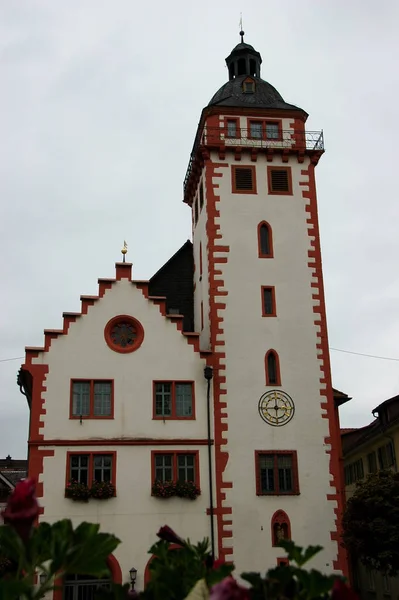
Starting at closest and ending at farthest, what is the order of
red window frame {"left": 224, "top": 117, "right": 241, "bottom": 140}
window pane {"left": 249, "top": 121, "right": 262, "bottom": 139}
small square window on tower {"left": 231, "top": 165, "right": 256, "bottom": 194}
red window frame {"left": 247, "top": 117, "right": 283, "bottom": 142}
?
small square window on tower {"left": 231, "top": 165, "right": 256, "bottom": 194}, red window frame {"left": 224, "top": 117, "right": 241, "bottom": 140}, red window frame {"left": 247, "top": 117, "right": 283, "bottom": 142}, window pane {"left": 249, "top": 121, "right": 262, "bottom": 139}

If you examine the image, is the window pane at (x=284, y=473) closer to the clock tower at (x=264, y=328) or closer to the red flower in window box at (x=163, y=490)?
the clock tower at (x=264, y=328)

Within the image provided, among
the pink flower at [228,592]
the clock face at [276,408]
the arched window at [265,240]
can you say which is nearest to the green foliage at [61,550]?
the pink flower at [228,592]

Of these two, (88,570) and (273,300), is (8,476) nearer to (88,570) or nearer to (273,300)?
(273,300)

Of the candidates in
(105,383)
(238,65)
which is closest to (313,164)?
(238,65)

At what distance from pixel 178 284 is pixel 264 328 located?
7229 millimetres

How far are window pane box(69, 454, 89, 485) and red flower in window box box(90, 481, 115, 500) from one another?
Answer: 0.58 meters

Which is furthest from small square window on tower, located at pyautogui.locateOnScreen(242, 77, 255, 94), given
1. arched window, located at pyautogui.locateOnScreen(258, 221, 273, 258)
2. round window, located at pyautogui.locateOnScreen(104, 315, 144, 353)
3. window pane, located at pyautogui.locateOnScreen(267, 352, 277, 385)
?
window pane, located at pyautogui.locateOnScreen(267, 352, 277, 385)

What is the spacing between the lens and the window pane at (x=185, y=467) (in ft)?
95.2

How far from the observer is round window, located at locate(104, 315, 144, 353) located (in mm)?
30203

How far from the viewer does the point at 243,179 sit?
111 feet

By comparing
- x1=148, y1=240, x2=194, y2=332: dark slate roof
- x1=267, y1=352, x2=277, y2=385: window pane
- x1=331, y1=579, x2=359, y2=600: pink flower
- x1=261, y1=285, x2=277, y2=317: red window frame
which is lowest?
x1=331, y1=579, x2=359, y2=600: pink flower

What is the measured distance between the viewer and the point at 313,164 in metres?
34.7

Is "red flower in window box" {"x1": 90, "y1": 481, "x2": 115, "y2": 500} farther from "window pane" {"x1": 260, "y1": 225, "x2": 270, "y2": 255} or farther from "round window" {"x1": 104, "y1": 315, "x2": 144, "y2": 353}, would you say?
"window pane" {"x1": 260, "y1": 225, "x2": 270, "y2": 255}

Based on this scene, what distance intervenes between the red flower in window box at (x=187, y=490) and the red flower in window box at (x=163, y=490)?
192mm
